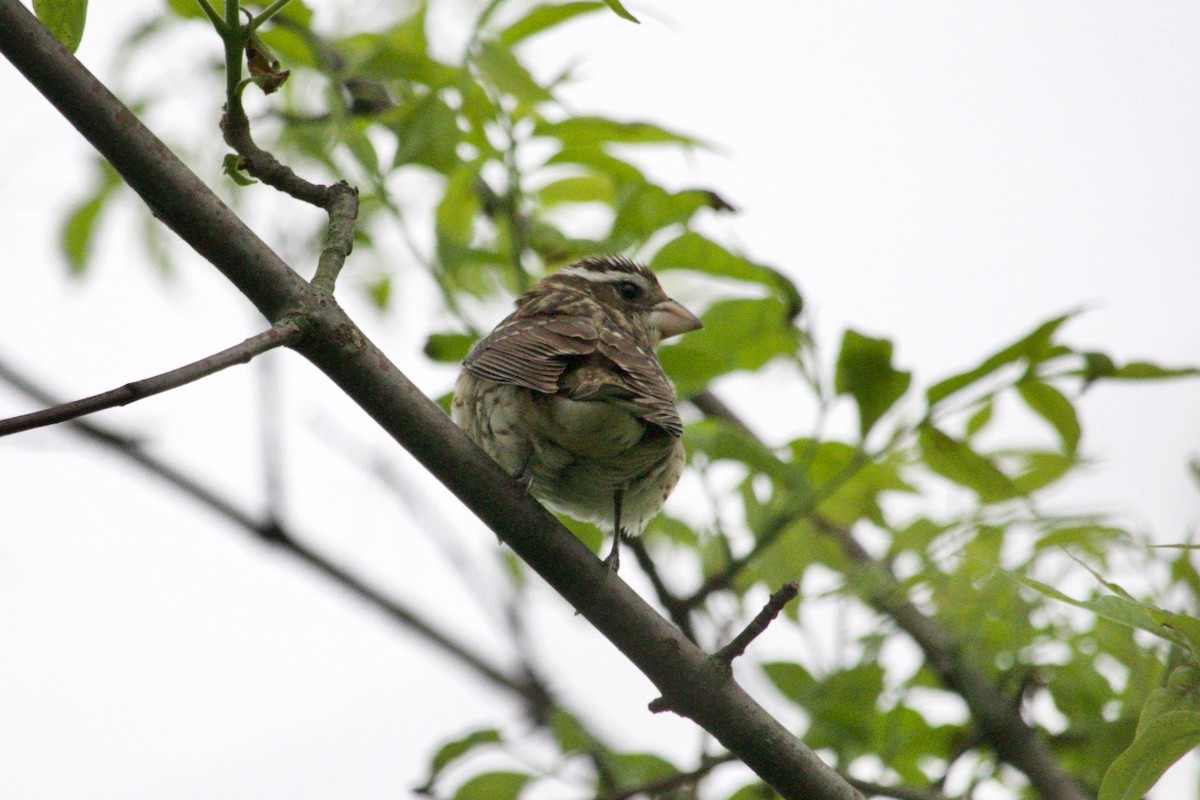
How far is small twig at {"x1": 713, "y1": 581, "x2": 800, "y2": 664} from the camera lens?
9.39 ft

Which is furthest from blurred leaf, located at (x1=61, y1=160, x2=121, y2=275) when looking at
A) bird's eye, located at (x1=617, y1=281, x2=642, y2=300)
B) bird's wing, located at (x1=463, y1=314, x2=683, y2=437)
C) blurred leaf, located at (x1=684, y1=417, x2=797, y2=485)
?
blurred leaf, located at (x1=684, y1=417, x2=797, y2=485)

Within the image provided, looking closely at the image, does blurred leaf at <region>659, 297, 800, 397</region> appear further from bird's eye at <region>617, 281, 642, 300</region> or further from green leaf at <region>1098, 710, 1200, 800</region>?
green leaf at <region>1098, 710, 1200, 800</region>

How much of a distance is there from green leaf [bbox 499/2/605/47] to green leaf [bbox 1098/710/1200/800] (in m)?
2.83

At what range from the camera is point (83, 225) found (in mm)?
5086

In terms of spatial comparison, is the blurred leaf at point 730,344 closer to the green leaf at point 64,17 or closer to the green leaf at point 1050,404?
the green leaf at point 1050,404

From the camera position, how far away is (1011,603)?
3920 mm

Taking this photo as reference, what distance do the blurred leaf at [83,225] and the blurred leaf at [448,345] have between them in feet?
5.59

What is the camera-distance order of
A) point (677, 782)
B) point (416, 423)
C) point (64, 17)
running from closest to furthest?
point (64, 17) < point (416, 423) < point (677, 782)

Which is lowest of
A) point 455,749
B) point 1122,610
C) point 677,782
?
point 1122,610

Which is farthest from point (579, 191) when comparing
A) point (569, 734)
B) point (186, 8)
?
point (569, 734)

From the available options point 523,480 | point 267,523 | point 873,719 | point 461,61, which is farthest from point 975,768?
point 461,61

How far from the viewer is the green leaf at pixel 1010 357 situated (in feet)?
12.7

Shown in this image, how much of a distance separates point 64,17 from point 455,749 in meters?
2.51

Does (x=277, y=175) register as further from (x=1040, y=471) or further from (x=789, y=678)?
(x=1040, y=471)
